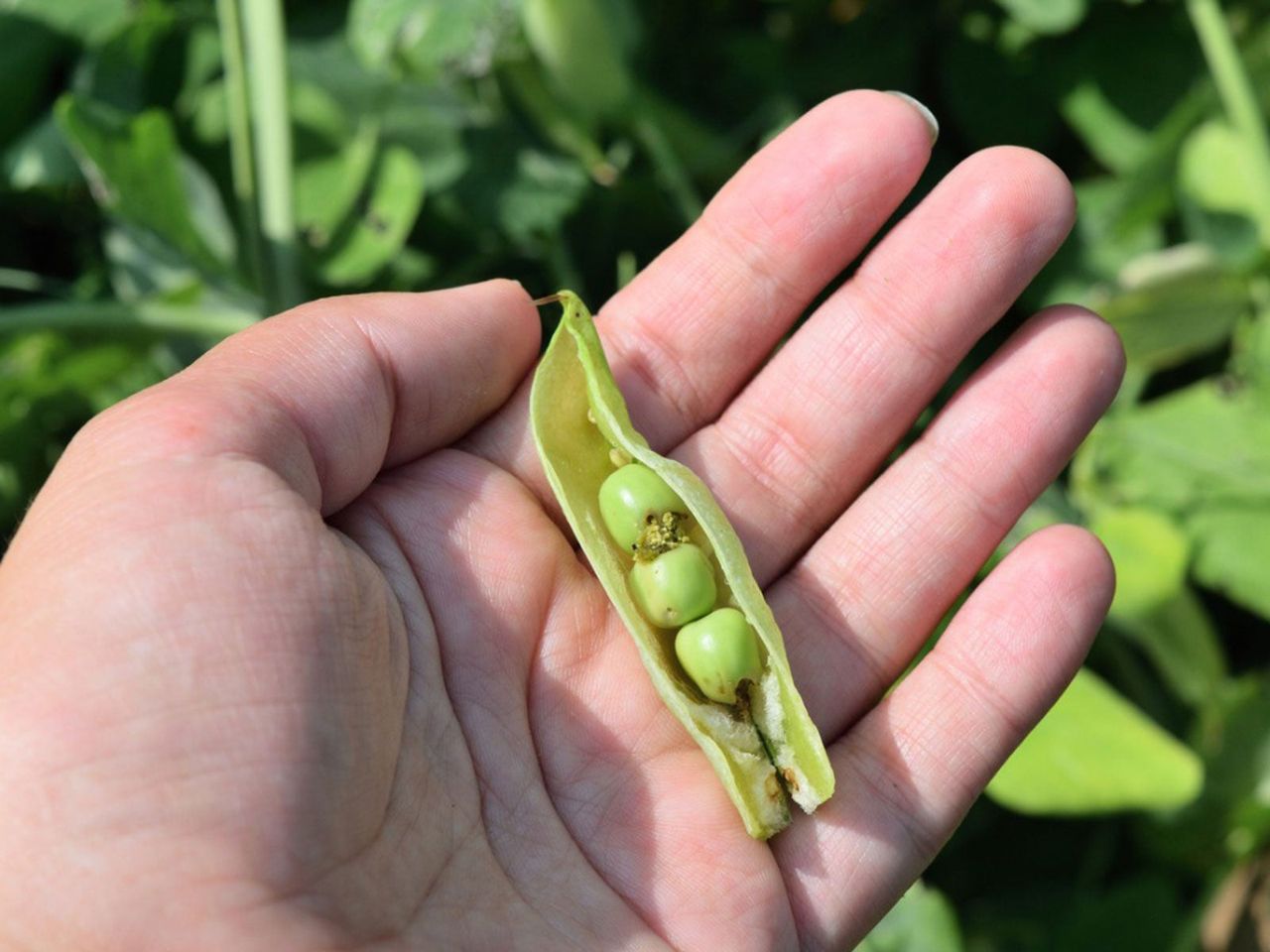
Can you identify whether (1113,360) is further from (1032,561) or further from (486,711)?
(486,711)

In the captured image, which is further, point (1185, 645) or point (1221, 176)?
point (1221, 176)

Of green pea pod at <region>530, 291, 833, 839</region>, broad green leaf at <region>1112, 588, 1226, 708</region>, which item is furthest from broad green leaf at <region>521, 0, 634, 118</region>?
broad green leaf at <region>1112, 588, 1226, 708</region>

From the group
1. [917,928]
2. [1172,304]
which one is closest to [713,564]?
[917,928]

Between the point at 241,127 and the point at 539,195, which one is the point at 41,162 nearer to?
the point at 241,127

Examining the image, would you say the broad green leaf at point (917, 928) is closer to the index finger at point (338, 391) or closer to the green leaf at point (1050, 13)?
the index finger at point (338, 391)

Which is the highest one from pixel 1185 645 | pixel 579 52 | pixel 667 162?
pixel 579 52

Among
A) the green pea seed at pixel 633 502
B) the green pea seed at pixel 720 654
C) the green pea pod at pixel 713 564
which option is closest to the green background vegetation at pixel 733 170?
the green pea pod at pixel 713 564
